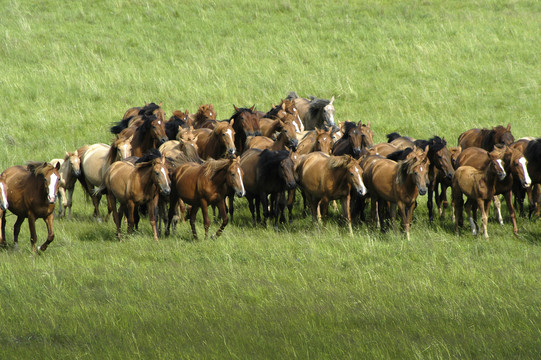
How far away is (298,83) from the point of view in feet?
91.9

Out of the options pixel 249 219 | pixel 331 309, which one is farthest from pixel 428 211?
pixel 331 309

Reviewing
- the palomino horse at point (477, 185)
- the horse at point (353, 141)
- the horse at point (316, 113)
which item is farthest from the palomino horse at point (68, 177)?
the palomino horse at point (477, 185)

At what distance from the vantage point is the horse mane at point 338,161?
47.0 ft

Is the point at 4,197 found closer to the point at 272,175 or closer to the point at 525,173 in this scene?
the point at 272,175

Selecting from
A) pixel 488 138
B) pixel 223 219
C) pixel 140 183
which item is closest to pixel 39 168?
pixel 140 183

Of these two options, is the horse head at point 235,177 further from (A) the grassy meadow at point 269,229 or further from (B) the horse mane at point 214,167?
(A) the grassy meadow at point 269,229

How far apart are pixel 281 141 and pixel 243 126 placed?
139 cm

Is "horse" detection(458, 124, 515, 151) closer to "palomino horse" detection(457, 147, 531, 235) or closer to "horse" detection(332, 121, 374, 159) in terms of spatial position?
"palomino horse" detection(457, 147, 531, 235)

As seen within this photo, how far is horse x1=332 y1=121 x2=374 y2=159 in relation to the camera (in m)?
16.2

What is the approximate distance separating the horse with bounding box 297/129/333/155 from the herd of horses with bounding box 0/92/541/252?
3 cm

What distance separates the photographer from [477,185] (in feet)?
45.2

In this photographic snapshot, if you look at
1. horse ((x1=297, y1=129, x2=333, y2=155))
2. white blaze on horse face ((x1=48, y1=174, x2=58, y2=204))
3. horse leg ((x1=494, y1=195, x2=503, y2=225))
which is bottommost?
horse leg ((x1=494, y1=195, x2=503, y2=225))

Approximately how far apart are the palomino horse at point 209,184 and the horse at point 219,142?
8.08 feet

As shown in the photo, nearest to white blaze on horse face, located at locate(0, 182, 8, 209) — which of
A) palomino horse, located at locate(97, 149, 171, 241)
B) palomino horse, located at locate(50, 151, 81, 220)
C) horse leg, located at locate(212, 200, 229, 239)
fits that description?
palomino horse, located at locate(97, 149, 171, 241)
